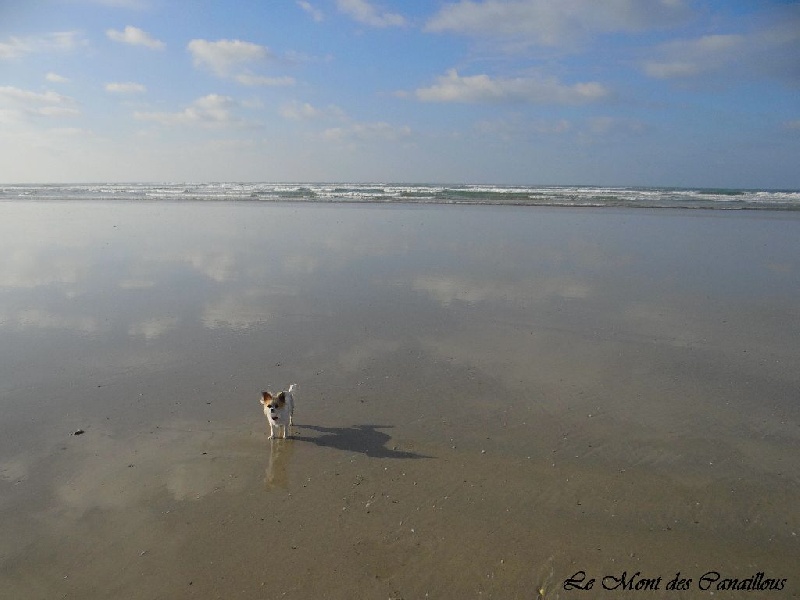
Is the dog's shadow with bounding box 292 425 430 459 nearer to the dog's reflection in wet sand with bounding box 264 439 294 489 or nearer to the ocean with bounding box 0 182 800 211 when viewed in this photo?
the dog's reflection in wet sand with bounding box 264 439 294 489

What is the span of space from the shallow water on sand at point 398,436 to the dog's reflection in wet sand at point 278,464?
0.11ft

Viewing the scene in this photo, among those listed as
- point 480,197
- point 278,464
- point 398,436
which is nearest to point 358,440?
point 398,436

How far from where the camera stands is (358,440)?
5.86 m

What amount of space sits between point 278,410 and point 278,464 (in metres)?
0.61

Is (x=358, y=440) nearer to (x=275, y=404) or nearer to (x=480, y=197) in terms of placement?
(x=275, y=404)

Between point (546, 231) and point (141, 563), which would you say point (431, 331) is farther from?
point (546, 231)

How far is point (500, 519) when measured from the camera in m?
4.58

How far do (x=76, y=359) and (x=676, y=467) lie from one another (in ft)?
29.1

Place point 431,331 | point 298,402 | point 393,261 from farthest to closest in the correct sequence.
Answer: point 393,261 → point 431,331 → point 298,402

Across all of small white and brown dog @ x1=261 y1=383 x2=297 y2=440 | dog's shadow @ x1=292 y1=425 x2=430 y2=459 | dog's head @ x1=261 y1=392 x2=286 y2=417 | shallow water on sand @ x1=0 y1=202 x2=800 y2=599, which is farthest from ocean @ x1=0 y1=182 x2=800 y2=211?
dog's head @ x1=261 y1=392 x2=286 y2=417

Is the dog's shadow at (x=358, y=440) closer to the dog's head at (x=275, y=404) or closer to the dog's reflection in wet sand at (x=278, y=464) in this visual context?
the dog's reflection in wet sand at (x=278, y=464)

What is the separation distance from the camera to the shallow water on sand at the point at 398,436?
4.11 m

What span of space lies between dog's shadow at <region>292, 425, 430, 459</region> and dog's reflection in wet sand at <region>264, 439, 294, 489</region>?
0.22 metres

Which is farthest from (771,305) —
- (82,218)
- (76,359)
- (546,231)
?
(82,218)
